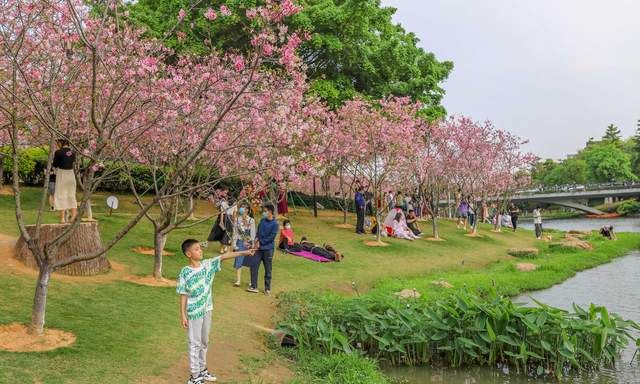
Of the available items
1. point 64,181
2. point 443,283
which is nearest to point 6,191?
point 64,181

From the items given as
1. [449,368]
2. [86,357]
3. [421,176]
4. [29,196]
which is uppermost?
[421,176]

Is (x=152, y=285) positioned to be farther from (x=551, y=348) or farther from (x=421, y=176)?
(x=421, y=176)

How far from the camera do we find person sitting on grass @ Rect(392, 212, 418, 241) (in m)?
26.1

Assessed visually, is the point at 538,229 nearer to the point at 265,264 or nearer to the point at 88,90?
the point at 265,264

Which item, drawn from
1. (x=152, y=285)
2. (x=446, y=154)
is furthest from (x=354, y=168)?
(x=152, y=285)

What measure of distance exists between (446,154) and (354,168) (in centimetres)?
637

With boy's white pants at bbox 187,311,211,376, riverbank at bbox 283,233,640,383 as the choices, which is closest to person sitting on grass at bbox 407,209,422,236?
riverbank at bbox 283,233,640,383

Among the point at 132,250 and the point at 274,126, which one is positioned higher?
the point at 274,126

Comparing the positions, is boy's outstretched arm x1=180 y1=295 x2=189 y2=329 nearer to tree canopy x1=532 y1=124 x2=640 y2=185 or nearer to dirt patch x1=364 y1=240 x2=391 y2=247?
dirt patch x1=364 y1=240 x2=391 y2=247

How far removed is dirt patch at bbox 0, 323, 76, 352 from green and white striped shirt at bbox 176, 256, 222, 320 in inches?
81.4

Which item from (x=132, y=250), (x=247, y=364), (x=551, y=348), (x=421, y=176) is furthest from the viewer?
(x=421, y=176)

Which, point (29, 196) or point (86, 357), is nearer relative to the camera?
point (86, 357)

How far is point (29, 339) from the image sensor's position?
7.64 meters

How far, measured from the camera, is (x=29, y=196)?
23.5 metres
